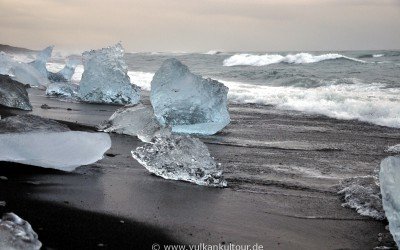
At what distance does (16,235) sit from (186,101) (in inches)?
199

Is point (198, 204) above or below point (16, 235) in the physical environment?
below

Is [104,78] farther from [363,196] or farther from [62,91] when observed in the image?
[363,196]

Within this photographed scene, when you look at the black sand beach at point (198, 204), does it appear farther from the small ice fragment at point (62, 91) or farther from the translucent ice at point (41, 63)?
the translucent ice at point (41, 63)

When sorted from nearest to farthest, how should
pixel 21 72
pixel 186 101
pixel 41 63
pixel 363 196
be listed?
pixel 363 196, pixel 186 101, pixel 21 72, pixel 41 63

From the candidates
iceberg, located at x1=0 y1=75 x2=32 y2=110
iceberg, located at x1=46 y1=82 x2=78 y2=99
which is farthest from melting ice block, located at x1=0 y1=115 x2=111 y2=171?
iceberg, located at x1=46 y1=82 x2=78 y2=99

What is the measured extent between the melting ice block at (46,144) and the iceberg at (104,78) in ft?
20.6

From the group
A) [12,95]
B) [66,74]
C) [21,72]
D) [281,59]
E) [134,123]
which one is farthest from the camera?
[281,59]

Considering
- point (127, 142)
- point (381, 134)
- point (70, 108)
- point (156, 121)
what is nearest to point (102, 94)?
point (70, 108)

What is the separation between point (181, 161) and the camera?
4648mm

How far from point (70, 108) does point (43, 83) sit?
19.9ft

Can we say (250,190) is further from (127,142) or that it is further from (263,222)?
(127,142)

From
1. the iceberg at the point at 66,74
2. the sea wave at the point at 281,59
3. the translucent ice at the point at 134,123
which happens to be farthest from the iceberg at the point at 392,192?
the sea wave at the point at 281,59

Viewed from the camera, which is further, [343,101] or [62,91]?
[62,91]

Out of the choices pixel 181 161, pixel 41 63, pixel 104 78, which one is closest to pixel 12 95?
pixel 104 78
